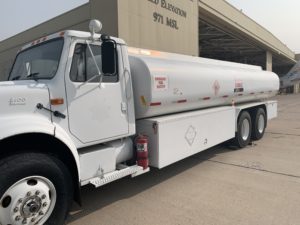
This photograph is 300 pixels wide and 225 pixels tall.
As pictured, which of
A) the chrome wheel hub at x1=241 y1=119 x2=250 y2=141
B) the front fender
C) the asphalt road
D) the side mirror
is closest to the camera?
the front fender

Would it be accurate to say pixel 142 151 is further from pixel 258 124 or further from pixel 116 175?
pixel 258 124

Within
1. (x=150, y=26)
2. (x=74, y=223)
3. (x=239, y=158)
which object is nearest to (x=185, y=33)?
(x=150, y=26)

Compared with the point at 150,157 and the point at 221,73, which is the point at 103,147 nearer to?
the point at 150,157

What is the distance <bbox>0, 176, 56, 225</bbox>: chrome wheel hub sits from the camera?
3133 millimetres

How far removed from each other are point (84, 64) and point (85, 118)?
707 mm

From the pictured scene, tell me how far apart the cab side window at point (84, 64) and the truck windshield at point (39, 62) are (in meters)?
0.21

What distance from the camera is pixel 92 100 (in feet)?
13.3

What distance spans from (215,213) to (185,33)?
11630 mm

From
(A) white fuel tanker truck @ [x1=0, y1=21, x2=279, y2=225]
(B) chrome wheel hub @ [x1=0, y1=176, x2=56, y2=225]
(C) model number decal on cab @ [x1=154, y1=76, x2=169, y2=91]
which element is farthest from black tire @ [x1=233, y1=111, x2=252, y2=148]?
(B) chrome wheel hub @ [x1=0, y1=176, x2=56, y2=225]

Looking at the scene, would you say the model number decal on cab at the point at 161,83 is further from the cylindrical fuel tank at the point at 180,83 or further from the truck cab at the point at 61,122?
the truck cab at the point at 61,122

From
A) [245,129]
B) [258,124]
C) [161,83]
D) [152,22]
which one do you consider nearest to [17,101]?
[161,83]

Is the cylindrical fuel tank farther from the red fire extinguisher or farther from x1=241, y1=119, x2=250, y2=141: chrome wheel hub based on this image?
x1=241, y1=119, x2=250, y2=141: chrome wheel hub

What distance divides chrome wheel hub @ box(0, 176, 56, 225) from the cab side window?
53.0 inches

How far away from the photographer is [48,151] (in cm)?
357
